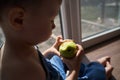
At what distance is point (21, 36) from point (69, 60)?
0.30m

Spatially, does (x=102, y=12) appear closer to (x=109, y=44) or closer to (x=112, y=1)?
(x=112, y=1)

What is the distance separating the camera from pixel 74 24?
1.20 m

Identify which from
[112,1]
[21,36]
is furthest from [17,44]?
[112,1]

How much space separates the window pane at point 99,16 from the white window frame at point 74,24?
5 cm

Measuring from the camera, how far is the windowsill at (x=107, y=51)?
1204mm

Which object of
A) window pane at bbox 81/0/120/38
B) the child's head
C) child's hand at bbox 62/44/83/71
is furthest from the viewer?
window pane at bbox 81/0/120/38

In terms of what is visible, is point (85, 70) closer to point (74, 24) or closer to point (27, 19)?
point (74, 24)

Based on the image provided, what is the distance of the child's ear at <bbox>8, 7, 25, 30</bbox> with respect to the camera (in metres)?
0.56

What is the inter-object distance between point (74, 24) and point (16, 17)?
66cm

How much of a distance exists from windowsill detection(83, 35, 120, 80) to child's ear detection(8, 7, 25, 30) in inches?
26.9

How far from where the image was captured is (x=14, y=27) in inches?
23.4

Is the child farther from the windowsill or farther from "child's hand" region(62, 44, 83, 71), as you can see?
the windowsill

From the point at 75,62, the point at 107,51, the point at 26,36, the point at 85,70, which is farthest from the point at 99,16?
the point at 26,36

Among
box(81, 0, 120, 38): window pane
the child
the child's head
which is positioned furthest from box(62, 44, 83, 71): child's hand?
box(81, 0, 120, 38): window pane
